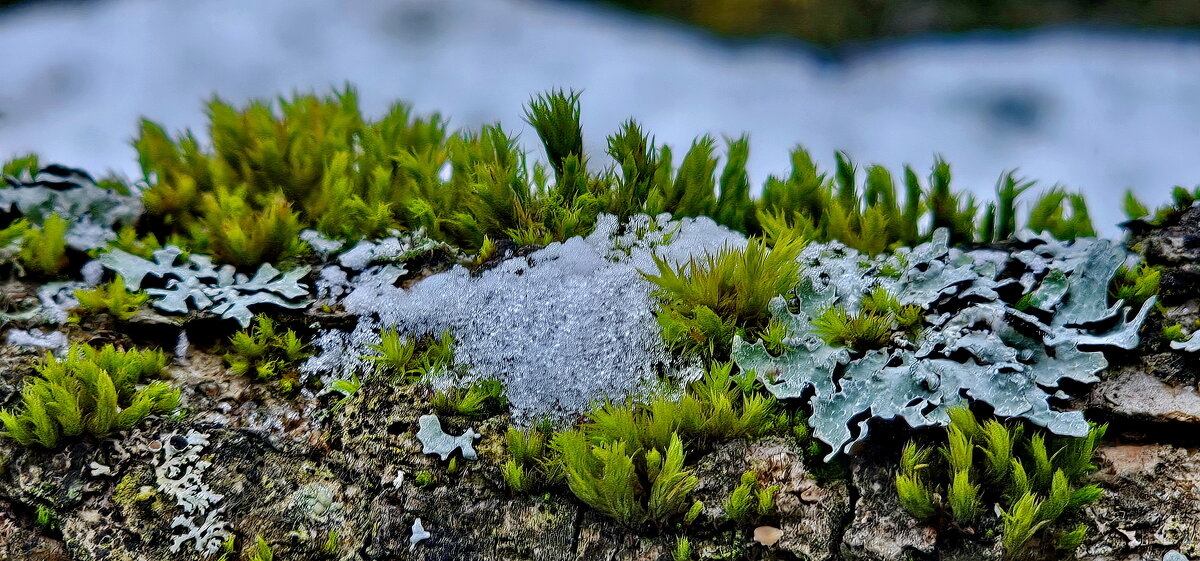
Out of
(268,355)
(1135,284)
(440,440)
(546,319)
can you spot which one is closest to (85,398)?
(268,355)

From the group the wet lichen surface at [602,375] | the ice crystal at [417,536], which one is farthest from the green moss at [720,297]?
the ice crystal at [417,536]

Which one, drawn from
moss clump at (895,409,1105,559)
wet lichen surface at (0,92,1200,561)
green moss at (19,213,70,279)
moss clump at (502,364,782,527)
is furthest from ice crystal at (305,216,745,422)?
green moss at (19,213,70,279)

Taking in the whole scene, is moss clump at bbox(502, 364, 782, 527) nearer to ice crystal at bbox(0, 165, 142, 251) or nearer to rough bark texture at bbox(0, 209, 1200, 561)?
rough bark texture at bbox(0, 209, 1200, 561)

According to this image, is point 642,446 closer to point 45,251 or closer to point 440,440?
point 440,440

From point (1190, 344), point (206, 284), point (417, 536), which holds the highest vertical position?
point (1190, 344)

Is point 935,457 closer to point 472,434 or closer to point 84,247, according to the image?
point 472,434

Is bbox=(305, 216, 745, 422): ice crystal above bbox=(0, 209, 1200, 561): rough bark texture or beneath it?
above

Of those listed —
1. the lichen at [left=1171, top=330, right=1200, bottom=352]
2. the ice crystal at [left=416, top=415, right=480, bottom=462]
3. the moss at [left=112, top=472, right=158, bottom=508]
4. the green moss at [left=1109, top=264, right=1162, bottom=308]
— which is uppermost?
the green moss at [left=1109, top=264, right=1162, bottom=308]

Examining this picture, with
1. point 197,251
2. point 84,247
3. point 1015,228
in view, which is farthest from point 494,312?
point 1015,228
